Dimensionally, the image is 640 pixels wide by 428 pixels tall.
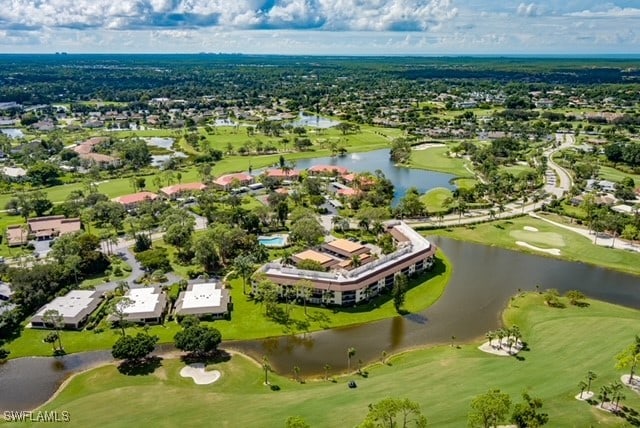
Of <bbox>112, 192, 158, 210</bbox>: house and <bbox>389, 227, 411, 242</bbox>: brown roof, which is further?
<bbox>112, 192, 158, 210</bbox>: house

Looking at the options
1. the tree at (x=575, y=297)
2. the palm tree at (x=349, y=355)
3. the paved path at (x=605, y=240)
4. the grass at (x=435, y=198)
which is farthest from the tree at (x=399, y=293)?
the paved path at (x=605, y=240)

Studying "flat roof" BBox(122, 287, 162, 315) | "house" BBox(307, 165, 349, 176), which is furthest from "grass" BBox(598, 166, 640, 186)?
"flat roof" BBox(122, 287, 162, 315)

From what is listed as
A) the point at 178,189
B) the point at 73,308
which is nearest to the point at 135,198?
the point at 178,189

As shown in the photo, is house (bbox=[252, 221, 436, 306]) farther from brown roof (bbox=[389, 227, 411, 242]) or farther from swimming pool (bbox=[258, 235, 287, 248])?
swimming pool (bbox=[258, 235, 287, 248])

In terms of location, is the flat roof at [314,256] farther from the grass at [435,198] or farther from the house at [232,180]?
the house at [232,180]

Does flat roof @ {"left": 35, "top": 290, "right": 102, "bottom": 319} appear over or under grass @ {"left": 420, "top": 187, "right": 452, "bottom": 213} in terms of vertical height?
under

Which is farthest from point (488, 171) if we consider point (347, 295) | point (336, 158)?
point (347, 295)

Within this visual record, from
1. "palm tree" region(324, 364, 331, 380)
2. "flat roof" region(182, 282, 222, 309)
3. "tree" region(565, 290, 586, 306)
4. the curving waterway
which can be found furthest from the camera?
→ "tree" region(565, 290, 586, 306)
